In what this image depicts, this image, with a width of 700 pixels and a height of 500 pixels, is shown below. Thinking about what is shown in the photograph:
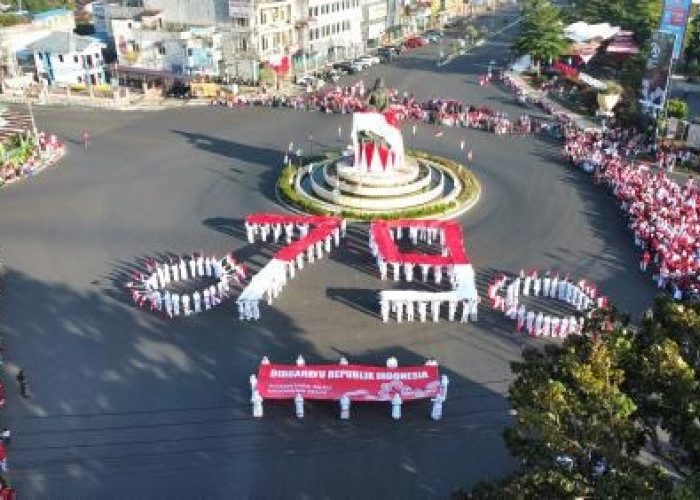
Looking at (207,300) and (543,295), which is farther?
(543,295)

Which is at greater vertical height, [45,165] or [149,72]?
[149,72]

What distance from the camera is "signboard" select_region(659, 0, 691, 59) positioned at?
143 feet

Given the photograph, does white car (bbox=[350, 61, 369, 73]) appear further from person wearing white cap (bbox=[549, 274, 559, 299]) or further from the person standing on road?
the person standing on road

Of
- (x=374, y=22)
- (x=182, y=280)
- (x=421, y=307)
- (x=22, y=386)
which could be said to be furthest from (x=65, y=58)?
(x=421, y=307)

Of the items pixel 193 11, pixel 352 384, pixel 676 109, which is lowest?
pixel 352 384

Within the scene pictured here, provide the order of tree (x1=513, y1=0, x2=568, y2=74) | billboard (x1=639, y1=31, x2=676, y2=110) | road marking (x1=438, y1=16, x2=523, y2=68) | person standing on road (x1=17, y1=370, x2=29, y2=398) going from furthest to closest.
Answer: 1. road marking (x1=438, y1=16, x2=523, y2=68)
2. tree (x1=513, y1=0, x2=568, y2=74)
3. billboard (x1=639, y1=31, x2=676, y2=110)
4. person standing on road (x1=17, y1=370, x2=29, y2=398)

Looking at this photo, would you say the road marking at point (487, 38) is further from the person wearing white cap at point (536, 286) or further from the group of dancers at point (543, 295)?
the person wearing white cap at point (536, 286)

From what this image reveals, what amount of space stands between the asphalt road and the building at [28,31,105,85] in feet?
66.3

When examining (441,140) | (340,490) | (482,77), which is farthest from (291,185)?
(482,77)

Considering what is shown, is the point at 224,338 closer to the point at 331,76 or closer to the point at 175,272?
the point at 175,272

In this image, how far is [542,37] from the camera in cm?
6481

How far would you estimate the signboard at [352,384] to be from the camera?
2180 centimetres

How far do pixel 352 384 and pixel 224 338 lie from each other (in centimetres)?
615

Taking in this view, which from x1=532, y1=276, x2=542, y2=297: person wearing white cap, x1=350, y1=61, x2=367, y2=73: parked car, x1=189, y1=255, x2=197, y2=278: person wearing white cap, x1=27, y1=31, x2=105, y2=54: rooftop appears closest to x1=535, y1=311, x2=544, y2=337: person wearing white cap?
x1=532, y1=276, x2=542, y2=297: person wearing white cap
